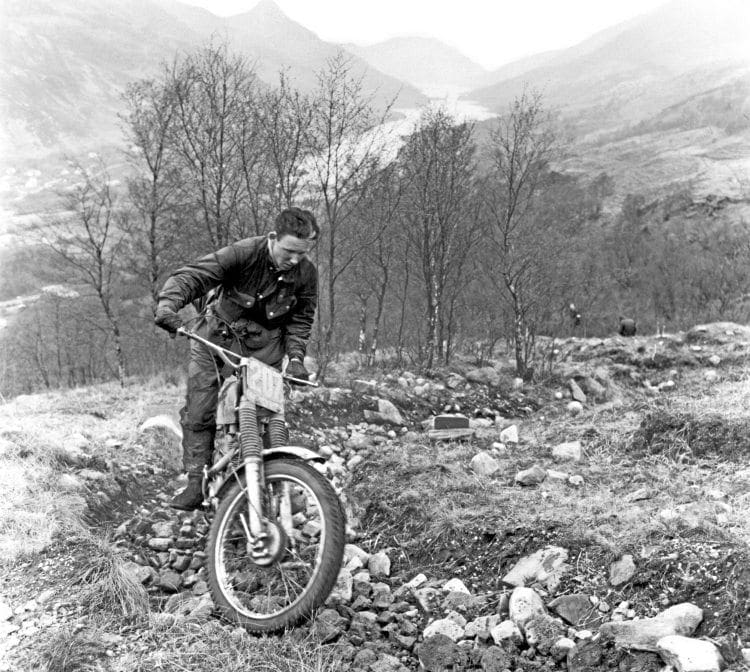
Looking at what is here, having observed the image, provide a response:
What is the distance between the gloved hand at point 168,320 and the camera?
327cm

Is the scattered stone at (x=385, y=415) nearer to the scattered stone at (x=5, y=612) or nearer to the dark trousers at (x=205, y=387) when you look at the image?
the dark trousers at (x=205, y=387)

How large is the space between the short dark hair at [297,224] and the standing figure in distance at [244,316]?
13mm

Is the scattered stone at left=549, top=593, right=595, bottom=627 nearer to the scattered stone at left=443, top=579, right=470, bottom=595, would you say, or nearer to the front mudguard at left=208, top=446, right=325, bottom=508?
the scattered stone at left=443, top=579, right=470, bottom=595

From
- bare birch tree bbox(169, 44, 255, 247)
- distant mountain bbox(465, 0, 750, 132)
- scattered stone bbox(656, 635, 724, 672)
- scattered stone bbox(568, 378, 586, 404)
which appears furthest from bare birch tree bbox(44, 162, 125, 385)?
distant mountain bbox(465, 0, 750, 132)

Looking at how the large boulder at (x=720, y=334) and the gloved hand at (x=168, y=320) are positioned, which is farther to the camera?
the large boulder at (x=720, y=334)

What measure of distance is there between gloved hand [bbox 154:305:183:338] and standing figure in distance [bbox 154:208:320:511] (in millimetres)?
456

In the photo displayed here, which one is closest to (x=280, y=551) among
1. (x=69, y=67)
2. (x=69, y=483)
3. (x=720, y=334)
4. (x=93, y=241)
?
(x=69, y=483)

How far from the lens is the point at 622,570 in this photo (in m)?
3.33

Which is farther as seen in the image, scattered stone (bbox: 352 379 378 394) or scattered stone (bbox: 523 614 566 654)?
scattered stone (bbox: 352 379 378 394)

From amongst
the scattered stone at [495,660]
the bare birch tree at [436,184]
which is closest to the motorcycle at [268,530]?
the scattered stone at [495,660]

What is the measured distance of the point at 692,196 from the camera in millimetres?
56281

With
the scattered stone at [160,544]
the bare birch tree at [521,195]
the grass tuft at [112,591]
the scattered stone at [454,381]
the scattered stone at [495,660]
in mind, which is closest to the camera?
the scattered stone at [495,660]

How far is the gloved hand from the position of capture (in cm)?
327

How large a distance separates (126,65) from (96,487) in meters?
127
